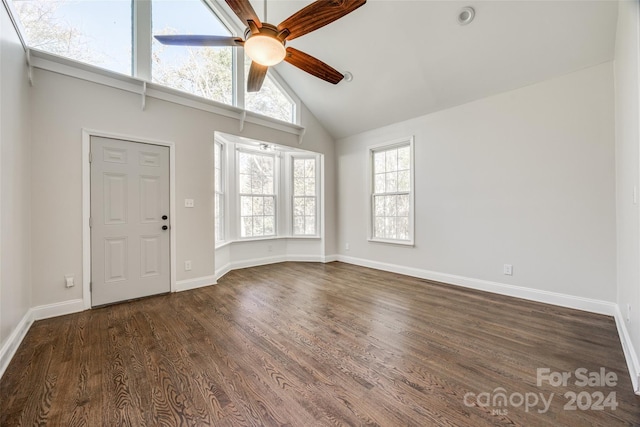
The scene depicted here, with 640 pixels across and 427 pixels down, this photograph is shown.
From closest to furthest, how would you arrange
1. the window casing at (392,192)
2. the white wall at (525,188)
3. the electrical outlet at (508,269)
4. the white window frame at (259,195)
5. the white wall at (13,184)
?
the white wall at (13,184), the white wall at (525,188), the electrical outlet at (508,269), the window casing at (392,192), the white window frame at (259,195)

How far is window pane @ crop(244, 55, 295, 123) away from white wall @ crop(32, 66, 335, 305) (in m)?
1.08

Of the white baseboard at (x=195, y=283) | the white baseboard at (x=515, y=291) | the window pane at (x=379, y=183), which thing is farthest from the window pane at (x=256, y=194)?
the white baseboard at (x=515, y=291)

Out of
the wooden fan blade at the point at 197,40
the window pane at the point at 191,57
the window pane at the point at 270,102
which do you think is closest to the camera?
the wooden fan blade at the point at 197,40

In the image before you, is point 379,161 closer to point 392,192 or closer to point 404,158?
point 404,158

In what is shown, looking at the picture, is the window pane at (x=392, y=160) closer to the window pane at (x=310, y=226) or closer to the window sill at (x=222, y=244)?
the window pane at (x=310, y=226)

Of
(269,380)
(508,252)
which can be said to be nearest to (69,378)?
(269,380)

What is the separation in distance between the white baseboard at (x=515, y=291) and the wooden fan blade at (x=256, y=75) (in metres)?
3.41

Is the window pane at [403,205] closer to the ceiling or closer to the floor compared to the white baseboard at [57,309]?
closer to the ceiling

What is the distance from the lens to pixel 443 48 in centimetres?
317

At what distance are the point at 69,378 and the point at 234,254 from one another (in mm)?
3116

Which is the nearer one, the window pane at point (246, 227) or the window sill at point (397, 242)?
the window sill at point (397, 242)

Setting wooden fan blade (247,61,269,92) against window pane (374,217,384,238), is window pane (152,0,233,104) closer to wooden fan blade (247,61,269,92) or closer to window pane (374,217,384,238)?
wooden fan blade (247,61,269,92)

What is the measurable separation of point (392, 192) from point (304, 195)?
1.83 metres

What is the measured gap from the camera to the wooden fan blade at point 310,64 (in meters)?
2.43
